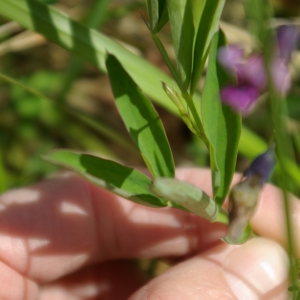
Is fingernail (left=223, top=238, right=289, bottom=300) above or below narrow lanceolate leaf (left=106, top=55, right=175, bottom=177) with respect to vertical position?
below

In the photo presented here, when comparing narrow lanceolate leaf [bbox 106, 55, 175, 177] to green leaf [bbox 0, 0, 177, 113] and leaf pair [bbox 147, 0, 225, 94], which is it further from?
green leaf [bbox 0, 0, 177, 113]

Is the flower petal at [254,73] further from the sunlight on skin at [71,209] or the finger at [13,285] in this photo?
the finger at [13,285]

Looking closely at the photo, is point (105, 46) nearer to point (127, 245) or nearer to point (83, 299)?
point (127, 245)

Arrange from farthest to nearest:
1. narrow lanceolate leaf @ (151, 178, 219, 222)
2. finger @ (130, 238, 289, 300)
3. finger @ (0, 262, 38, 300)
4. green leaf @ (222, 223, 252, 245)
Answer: finger @ (0, 262, 38, 300), finger @ (130, 238, 289, 300), green leaf @ (222, 223, 252, 245), narrow lanceolate leaf @ (151, 178, 219, 222)

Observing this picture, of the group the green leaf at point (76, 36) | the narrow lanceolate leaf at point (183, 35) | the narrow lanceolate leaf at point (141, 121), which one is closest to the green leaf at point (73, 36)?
the green leaf at point (76, 36)

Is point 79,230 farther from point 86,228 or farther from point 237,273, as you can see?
point 237,273

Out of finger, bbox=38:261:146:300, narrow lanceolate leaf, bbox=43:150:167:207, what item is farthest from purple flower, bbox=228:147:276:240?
finger, bbox=38:261:146:300
